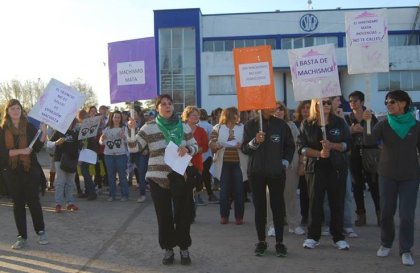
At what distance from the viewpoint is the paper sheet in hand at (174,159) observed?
219 inches

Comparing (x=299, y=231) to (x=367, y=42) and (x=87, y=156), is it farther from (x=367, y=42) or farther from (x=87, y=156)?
(x=87, y=156)

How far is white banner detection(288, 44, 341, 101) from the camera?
6.25 m

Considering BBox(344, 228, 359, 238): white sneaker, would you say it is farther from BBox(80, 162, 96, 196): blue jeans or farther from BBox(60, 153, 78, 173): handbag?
BBox(80, 162, 96, 196): blue jeans

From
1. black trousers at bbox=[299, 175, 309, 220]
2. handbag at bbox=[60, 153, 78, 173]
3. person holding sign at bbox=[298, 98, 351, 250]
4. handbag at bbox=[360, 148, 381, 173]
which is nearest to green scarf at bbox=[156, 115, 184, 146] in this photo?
person holding sign at bbox=[298, 98, 351, 250]

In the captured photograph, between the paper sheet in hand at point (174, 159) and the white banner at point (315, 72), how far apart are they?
5.84 feet

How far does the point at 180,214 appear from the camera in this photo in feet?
18.8

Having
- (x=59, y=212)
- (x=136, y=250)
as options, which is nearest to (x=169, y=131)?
(x=136, y=250)

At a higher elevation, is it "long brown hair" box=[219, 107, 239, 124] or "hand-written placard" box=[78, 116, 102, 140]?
"long brown hair" box=[219, 107, 239, 124]

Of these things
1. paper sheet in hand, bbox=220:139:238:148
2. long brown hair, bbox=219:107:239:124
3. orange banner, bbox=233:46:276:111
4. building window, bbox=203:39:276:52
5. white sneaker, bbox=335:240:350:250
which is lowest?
white sneaker, bbox=335:240:350:250

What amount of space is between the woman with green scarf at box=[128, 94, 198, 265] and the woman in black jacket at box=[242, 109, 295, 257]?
78cm

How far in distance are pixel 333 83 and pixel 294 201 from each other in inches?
76.3

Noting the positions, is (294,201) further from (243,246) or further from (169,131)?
(169,131)

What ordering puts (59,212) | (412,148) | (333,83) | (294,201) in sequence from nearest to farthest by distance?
(412,148), (333,83), (294,201), (59,212)

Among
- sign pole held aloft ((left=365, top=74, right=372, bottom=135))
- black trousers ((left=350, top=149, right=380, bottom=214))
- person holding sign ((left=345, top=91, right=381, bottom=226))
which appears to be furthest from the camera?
black trousers ((left=350, top=149, right=380, bottom=214))
